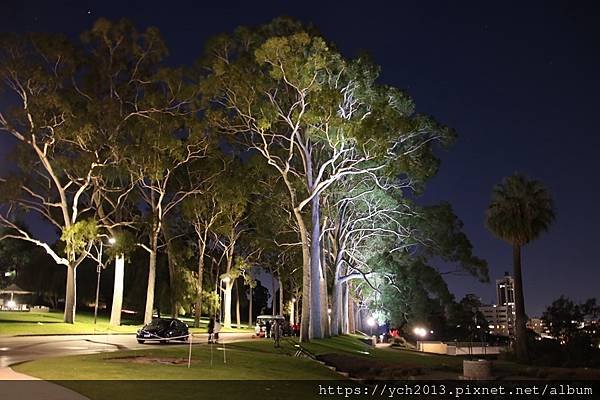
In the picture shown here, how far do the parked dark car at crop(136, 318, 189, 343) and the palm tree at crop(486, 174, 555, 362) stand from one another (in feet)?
67.6

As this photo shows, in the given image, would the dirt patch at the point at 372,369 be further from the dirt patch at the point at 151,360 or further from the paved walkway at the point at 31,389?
the paved walkway at the point at 31,389

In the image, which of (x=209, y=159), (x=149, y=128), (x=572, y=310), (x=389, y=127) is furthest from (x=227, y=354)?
(x=572, y=310)

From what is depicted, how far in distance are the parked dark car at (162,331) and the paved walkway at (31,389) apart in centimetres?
1661

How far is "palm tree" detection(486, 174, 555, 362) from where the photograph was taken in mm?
40219

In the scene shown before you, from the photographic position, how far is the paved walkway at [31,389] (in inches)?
487

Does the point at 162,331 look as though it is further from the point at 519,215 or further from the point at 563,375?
the point at 519,215

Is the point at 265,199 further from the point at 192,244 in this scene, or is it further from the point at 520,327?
the point at 520,327

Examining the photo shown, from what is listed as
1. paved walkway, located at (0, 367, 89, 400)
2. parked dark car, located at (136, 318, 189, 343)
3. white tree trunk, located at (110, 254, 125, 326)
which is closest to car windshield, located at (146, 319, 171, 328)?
parked dark car, located at (136, 318, 189, 343)

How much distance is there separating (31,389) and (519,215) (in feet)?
110

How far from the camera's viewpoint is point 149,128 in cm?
4362

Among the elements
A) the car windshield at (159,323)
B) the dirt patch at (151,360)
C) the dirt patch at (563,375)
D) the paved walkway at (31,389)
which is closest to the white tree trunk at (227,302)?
the car windshield at (159,323)

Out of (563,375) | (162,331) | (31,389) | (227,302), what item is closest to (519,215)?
(563,375)

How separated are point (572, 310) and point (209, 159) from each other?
64287 millimetres

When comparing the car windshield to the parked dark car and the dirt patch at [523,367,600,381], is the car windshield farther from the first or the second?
the dirt patch at [523,367,600,381]
